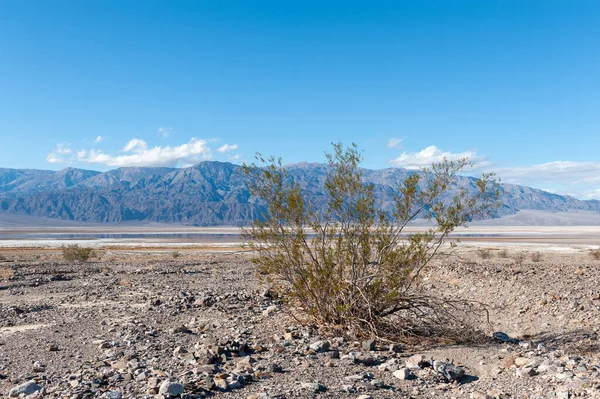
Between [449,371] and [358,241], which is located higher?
[358,241]

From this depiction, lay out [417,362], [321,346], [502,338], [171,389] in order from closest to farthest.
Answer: [171,389], [417,362], [321,346], [502,338]

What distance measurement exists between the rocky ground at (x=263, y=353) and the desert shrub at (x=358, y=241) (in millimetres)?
758

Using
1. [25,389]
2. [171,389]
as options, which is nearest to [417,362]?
[171,389]

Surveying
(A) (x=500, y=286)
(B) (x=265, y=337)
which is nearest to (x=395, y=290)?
(B) (x=265, y=337)

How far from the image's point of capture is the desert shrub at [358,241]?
1140cm

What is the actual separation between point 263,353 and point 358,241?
3.14 metres

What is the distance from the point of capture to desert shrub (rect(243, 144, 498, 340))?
37.4ft

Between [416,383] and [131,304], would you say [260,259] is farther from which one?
[131,304]

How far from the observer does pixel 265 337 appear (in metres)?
11.5

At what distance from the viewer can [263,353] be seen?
1023cm

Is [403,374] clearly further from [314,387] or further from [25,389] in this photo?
[25,389]

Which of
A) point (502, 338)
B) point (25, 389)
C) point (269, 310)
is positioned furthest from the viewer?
point (269, 310)

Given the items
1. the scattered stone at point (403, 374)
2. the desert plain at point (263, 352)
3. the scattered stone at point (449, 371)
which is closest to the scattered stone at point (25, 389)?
the desert plain at point (263, 352)

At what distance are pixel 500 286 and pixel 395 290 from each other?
8.48 meters
